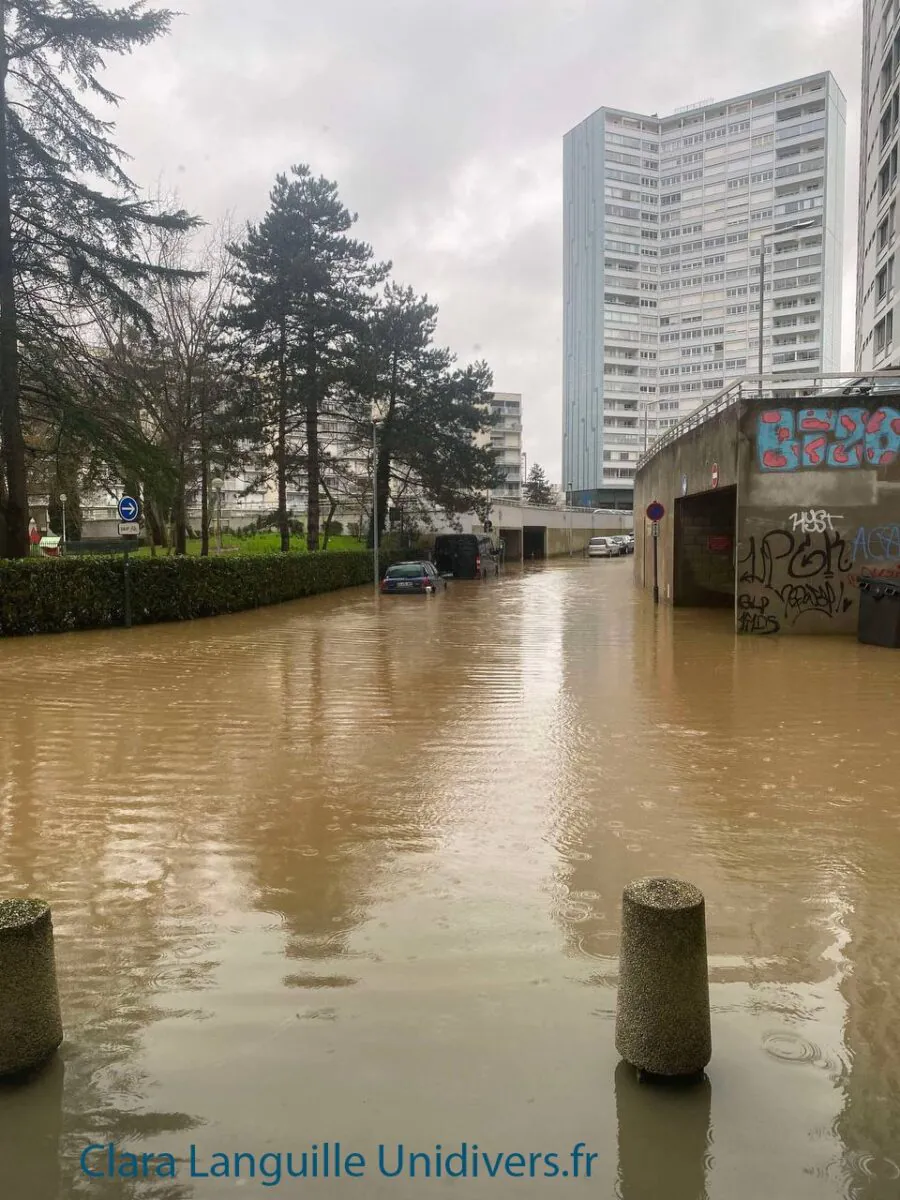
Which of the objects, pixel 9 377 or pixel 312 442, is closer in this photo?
pixel 9 377

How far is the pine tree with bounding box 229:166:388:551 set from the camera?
1340 inches

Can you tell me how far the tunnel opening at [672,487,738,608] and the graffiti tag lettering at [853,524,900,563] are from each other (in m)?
8.09

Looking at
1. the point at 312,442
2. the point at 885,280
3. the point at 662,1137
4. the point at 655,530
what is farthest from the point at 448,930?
the point at 885,280

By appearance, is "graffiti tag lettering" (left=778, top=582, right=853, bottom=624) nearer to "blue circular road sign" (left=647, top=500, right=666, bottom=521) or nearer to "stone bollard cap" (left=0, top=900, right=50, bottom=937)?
"blue circular road sign" (left=647, top=500, right=666, bottom=521)

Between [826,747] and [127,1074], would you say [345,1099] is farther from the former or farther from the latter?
[826,747]

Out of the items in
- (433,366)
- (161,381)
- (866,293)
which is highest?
(866,293)

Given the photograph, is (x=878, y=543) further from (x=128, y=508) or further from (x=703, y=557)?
Result: (x=128, y=508)

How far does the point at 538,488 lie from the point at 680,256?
4067 centimetres

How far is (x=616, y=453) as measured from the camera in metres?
119

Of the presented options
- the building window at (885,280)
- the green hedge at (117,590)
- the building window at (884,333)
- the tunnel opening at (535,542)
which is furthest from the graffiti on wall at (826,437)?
the tunnel opening at (535,542)

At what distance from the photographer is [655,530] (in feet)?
94.0

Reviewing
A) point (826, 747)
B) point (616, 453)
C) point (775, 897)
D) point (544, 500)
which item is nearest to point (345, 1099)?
point (775, 897)

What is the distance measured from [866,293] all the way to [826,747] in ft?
167

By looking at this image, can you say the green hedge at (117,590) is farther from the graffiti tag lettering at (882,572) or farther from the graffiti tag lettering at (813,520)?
the graffiti tag lettering at (882,572)
